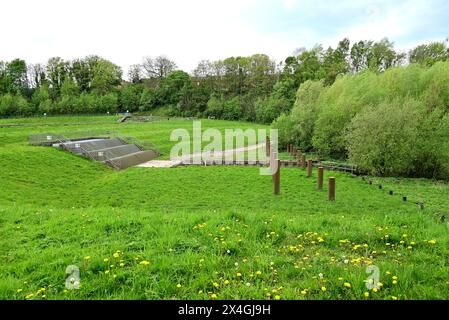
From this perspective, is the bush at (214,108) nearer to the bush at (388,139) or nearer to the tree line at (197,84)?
the tree line at (197,84)

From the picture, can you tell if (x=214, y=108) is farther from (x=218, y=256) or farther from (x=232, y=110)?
(x=218, y=256)

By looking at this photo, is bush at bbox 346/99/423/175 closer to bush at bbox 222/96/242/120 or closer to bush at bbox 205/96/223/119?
bush at bbox 222/96/242/120

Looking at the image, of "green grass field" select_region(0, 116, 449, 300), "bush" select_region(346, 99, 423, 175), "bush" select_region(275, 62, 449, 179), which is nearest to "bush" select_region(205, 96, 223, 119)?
"bush" select_region(275, 62, 449, 179)

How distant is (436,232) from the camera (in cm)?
550

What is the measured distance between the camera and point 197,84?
84250mm

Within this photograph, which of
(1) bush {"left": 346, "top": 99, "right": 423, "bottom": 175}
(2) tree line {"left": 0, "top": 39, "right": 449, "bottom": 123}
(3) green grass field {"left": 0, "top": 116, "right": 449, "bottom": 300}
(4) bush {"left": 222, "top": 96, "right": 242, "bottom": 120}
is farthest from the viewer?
(4) bush {"left": 222, "top": 96, "right": 242, "bottom": 120}

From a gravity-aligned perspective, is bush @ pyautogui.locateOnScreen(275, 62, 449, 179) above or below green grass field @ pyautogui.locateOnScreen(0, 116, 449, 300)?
above

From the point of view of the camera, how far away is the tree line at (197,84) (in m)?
63.8

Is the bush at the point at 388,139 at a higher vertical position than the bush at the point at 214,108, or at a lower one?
lower

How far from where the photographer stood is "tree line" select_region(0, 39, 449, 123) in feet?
209

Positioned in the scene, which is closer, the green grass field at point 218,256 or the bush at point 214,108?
the green grass field at point 218,256

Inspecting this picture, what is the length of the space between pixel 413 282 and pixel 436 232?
233 cm

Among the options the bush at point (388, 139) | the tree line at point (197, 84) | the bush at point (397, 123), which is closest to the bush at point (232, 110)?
the tree line at point (197, 84)
